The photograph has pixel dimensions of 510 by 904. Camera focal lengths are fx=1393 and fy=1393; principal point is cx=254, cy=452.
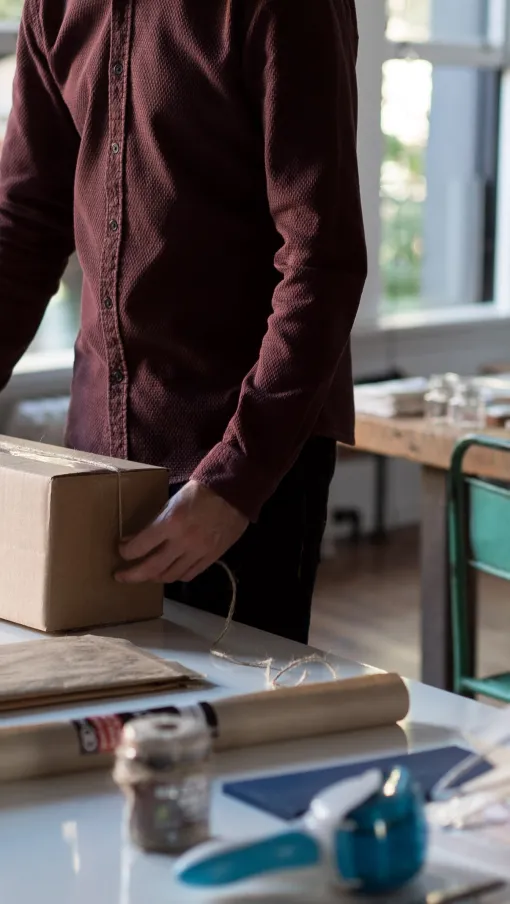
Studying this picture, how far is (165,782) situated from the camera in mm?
829

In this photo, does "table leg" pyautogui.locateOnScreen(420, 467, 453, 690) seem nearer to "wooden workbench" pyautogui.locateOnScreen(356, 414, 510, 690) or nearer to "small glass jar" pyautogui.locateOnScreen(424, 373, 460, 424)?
"wooden workbench" pyautogui.locateOnScreen(356, 414, 510, 690)

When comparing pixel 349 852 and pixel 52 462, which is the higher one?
pixel 52 462

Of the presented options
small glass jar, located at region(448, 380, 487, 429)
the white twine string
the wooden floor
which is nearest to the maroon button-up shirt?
the white twine string

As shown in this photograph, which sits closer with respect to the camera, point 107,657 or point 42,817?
point 42,817

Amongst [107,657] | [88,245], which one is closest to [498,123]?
[88,245]

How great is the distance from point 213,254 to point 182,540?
33 centimetres

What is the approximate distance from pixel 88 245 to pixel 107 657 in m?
0.55

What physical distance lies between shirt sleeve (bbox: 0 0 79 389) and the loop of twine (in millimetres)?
229

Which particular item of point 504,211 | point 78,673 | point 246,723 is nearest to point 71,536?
point 78,673

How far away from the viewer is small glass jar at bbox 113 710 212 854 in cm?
83

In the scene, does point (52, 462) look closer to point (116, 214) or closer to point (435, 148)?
point (116, 214)

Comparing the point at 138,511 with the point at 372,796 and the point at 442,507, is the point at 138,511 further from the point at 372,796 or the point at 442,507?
the point at 442,507

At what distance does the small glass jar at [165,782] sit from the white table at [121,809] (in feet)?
0.05

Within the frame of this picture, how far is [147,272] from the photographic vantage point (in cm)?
147
